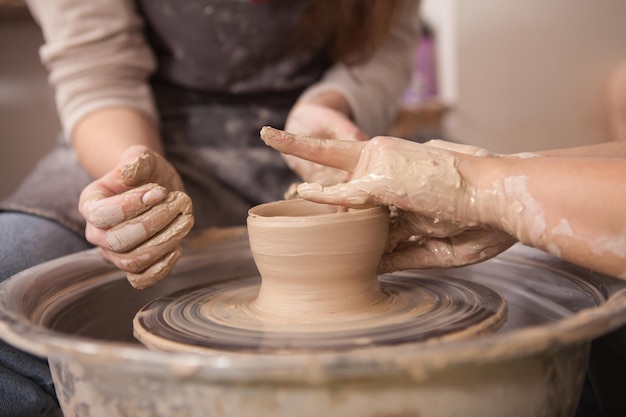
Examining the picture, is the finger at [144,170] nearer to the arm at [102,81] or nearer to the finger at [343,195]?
the arm at [102,81]

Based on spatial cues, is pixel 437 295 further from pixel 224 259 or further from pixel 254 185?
pixel 254 185

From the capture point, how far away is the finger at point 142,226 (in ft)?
3.10

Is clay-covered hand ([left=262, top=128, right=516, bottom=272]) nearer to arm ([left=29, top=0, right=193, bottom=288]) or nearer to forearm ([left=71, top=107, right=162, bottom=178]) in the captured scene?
arm ([left=29, top=0, right=193, bottom=288])

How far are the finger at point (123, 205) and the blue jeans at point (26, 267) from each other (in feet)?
0.79

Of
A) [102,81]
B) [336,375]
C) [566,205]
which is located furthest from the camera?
[102,81]

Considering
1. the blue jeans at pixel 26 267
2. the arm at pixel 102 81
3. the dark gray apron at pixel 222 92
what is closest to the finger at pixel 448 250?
the arm at pixel 102 81

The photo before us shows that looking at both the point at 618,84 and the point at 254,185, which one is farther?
the point at 618,84

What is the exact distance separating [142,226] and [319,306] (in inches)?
10.8

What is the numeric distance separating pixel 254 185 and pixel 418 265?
710mm

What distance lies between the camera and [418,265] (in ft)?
3.16

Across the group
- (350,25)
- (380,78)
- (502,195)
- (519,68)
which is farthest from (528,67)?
(502,195)

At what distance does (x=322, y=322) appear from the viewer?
0.85 m

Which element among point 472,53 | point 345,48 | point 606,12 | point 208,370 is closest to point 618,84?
point 606,12

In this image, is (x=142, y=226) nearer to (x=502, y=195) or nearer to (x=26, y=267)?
(x=26, y=267)
